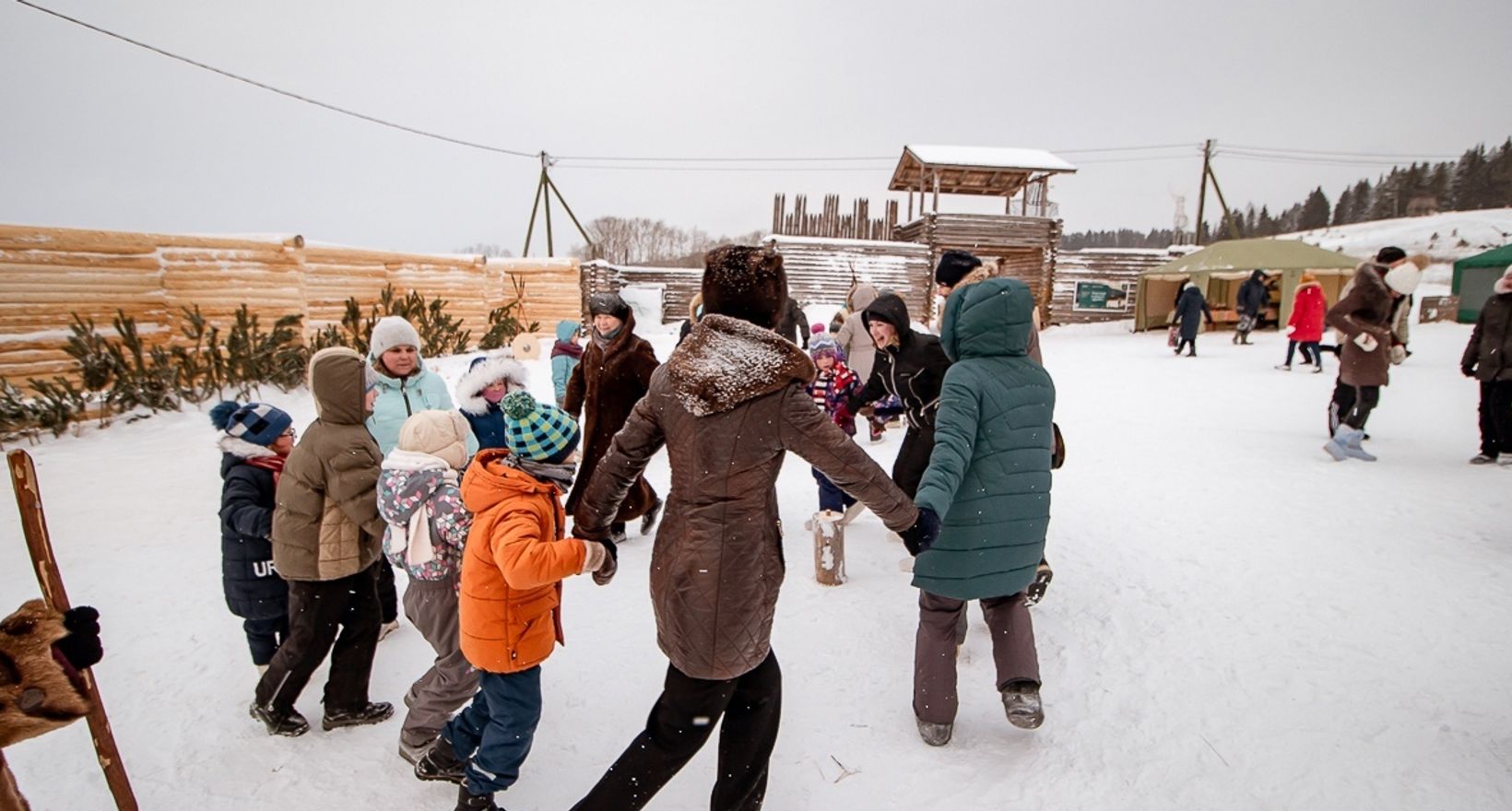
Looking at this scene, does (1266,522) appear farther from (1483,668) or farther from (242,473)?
(242,473)

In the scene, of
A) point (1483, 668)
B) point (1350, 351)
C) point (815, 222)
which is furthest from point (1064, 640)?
point (815, 222)

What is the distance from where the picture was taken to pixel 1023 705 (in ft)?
8.76

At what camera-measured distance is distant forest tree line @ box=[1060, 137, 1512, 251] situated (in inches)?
1507

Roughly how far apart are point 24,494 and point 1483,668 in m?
5.28

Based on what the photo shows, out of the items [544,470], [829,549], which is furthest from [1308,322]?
[544,470]

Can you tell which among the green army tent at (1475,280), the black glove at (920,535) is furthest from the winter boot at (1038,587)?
the green army tent at (1475,280)

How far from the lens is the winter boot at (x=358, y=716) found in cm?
285

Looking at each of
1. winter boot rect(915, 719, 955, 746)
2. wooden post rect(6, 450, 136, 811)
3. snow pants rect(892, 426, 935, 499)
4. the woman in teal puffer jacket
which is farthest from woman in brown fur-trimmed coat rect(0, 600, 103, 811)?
snow pants rect(892, 426, 935, 499)

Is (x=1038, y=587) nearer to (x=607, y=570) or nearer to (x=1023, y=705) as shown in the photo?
(x=1023, y=705)

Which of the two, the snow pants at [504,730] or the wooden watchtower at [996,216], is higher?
the wooden watchtower at [996,216]

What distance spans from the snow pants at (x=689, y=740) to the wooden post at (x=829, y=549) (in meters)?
2.08

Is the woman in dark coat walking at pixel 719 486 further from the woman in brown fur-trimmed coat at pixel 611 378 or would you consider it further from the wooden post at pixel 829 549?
the woman in brown fur-trimmed coat at pixel 611 378

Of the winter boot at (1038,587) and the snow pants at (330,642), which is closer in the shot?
the snow pants at (330,642)

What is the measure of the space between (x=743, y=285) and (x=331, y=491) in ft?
6.42
